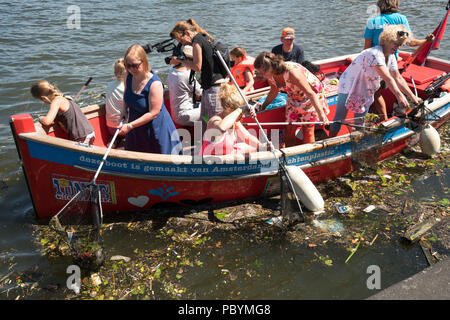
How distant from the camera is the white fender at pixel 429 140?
702cm

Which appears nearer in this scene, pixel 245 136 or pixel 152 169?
pixel 152 169

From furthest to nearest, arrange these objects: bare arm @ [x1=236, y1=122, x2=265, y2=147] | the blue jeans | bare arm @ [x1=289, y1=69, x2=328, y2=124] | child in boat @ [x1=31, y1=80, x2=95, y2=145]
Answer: the blue jeans, bare arm @ [x1=236, y1=122, x2=265, y2=147], bare arm @ [x1=289, y1=69, x2=328, y2=124], child in boat @ [x1=31, y1=80, x2=95, y2=145]

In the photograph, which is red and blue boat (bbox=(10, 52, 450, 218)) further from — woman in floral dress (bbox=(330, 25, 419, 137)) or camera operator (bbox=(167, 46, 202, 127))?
camera operator (bbox=(167, 46, 202, 127))

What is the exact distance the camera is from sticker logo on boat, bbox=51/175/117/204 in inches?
208

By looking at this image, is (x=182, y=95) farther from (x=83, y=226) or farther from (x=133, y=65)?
(x=83, y=226)

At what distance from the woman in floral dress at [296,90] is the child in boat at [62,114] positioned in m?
2.56

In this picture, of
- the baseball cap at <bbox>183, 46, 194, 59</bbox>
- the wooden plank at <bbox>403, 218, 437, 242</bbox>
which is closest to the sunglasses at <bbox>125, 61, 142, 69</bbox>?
the baseball cap at <bbox>183, 46, 194, 59</bbox>

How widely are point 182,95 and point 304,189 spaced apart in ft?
8.27

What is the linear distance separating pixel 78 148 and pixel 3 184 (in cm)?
287

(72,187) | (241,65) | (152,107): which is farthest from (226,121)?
(241,65)

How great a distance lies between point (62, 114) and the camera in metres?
5.50

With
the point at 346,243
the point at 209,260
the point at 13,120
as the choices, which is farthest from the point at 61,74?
the point at 346,243

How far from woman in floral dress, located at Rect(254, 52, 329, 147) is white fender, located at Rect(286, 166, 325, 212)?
0.94 meters

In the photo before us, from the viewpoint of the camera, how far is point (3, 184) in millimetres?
6969
